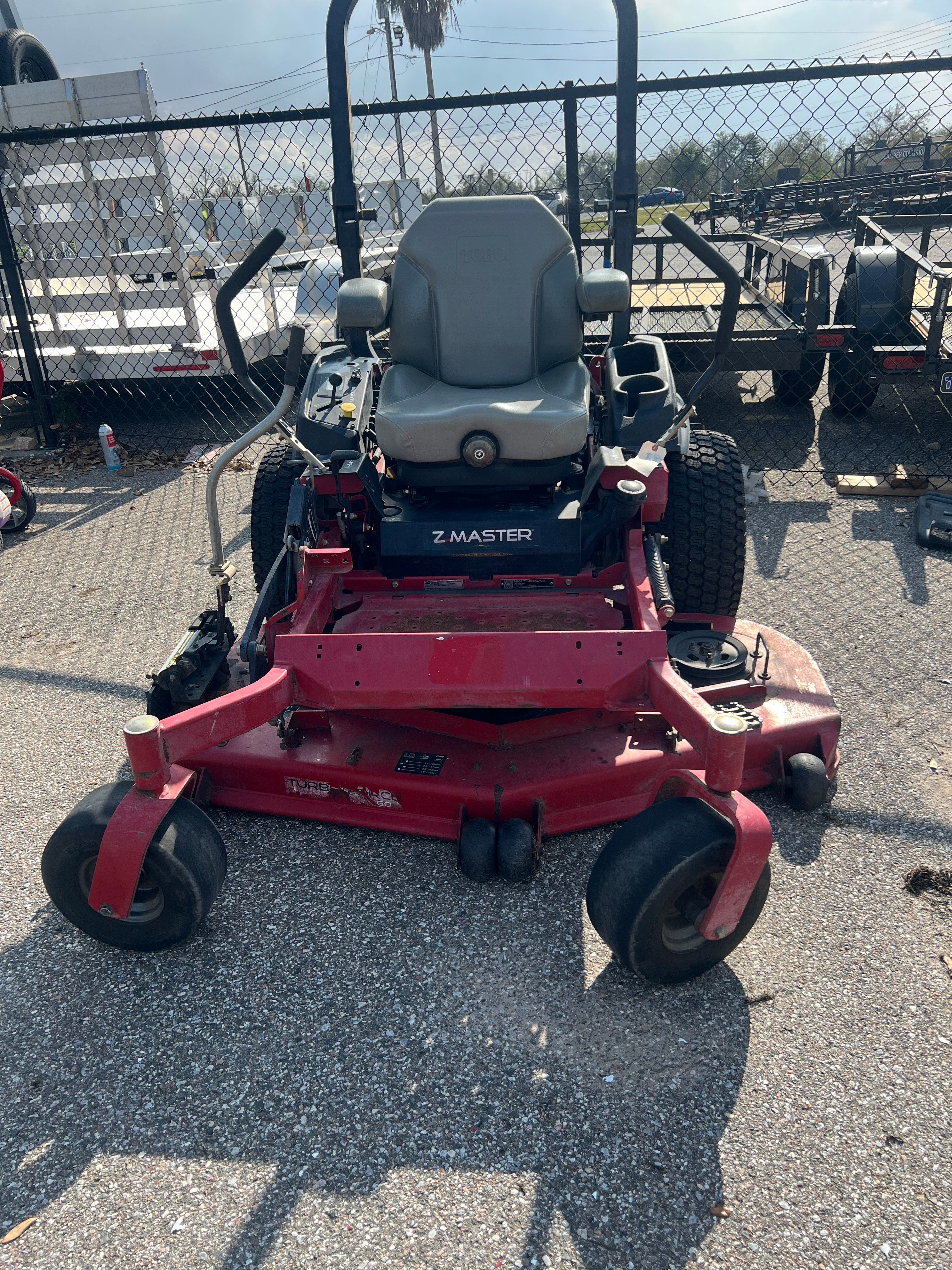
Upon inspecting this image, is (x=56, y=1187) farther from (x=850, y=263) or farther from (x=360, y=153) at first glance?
(x=850, y=263)

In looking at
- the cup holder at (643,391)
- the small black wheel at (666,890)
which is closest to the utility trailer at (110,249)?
the cup holder at (643,391)

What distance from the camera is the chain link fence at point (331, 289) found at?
5.23 metres

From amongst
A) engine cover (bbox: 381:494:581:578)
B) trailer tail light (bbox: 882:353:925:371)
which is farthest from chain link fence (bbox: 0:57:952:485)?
engine cover (bbox: 381:494:581:578)

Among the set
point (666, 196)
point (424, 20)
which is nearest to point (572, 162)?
point (666, 196)

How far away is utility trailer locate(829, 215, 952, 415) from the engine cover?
9.99 feet

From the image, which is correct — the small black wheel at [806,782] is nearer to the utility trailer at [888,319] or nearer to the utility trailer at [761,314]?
the utility trailer at [761,314]

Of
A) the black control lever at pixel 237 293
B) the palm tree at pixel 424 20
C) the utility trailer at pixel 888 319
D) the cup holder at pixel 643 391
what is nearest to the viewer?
the black control lever at pixel 237 293

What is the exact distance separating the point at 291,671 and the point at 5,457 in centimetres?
555

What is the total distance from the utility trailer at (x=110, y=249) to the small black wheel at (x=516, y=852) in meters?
4.72

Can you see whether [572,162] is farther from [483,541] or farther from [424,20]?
[424,20]

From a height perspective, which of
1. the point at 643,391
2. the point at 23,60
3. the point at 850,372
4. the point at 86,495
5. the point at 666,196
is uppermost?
the point at 23,60

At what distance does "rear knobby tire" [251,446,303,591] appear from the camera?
3668mm

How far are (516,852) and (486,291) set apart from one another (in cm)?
211

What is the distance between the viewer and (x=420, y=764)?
2723 millimetres
